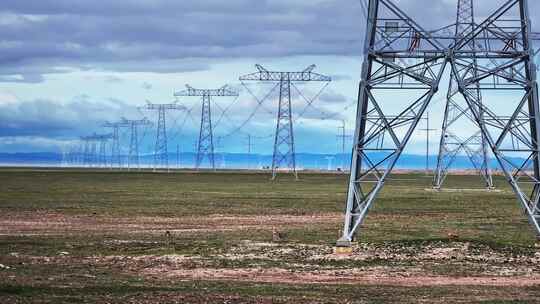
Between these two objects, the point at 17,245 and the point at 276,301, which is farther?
the point at 17,245

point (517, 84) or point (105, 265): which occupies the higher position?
point (517, 84)

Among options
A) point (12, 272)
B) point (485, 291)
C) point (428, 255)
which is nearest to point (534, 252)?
point (428, 255)

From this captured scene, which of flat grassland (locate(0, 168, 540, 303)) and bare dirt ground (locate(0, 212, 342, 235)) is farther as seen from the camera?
bare dirt ground (locate(0, 212, 342, 235))

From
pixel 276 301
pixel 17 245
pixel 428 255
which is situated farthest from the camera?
pixel 17 245

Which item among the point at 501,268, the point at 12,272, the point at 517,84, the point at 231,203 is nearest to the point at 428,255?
the point at 501,268

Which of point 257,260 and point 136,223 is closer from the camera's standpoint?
point 257,260

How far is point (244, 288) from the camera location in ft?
71.8

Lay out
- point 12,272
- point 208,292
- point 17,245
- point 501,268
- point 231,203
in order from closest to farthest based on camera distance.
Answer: point 208,292, point 12,272, point 501,268, point 17,245, point 231,203

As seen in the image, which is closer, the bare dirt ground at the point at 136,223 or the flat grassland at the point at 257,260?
the flat grassland at the point at 257,260

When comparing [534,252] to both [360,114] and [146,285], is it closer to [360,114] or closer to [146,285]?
[360,114]

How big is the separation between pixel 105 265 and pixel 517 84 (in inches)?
494

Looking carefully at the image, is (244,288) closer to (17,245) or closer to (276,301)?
(276,301)

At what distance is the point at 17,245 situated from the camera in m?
32.7

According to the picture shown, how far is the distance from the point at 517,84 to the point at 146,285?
1311 centimetres
